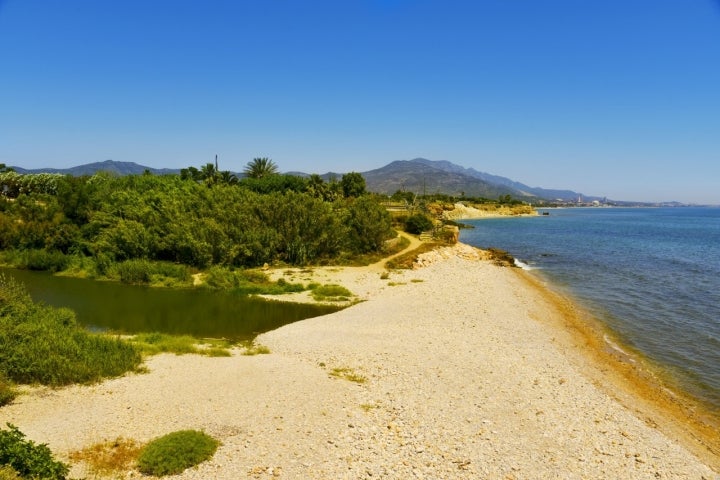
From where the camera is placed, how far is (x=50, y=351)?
66.5 feet

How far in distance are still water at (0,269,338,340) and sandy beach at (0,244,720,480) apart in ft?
19.4

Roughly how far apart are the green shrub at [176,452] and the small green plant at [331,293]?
24.1 meters

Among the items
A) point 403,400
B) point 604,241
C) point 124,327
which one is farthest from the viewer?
point 604,241

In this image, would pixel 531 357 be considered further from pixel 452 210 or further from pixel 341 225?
pixel 452 210

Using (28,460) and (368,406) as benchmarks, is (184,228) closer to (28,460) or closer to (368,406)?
(368,406)

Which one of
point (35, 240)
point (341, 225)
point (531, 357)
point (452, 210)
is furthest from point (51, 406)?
point (452, 210)

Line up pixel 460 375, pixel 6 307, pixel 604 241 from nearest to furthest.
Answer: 1. pixel 460 375
2. pixel 6 307
3. pixel 604 241

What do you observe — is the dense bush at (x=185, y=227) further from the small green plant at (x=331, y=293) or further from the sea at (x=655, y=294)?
the sea at (x=655, y=294)

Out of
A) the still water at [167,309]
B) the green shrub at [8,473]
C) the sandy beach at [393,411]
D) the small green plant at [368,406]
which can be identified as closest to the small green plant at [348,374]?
the sandy beach at [393,411]

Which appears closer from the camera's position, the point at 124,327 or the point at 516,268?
the point at 124,327

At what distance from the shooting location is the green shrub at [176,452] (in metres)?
13.4

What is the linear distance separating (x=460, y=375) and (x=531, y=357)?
5.38 metres

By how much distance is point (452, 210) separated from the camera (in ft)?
548

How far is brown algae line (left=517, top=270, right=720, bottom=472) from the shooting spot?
16.9m
